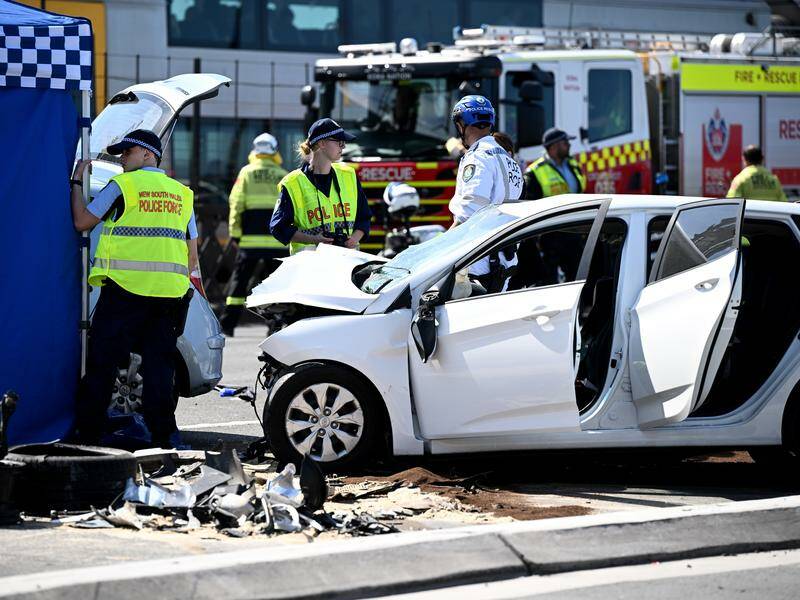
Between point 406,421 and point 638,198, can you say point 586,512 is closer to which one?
point 406,421

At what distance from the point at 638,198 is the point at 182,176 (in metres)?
16.2

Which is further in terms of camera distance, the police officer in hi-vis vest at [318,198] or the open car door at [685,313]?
the police officer in hi-vis vest at [318,198]

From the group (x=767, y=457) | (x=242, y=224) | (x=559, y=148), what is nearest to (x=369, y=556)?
(x=767, y=457)

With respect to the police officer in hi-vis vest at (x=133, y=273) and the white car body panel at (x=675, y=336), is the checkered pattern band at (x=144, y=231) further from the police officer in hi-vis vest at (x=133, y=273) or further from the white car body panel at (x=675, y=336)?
the white car body panel at (x=675, y=336)

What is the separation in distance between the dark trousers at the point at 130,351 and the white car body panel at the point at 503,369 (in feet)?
4.94

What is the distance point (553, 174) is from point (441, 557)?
25.2 ft

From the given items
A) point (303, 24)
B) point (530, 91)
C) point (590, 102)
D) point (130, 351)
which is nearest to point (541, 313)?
point (130, 351)

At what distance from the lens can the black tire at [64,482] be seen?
631 centimetres

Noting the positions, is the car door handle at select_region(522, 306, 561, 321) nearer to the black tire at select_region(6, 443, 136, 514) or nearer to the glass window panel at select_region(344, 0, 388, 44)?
the black tire at select_region(6, 443, 136, 514)

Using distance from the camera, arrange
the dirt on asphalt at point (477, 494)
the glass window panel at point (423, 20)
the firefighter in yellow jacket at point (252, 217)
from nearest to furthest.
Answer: the dirt on asphalt at point (477, 494) < the firefighter in yellow jacket at point (252, 217) < the glass window panel at point (423, 20)

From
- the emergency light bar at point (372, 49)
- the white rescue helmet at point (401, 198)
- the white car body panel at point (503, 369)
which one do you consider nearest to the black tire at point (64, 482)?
the white car body panel at point (503, 369)

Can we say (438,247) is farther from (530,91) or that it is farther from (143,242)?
(530,91)

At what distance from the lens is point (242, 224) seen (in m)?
14.4

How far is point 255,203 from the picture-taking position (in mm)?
14289
